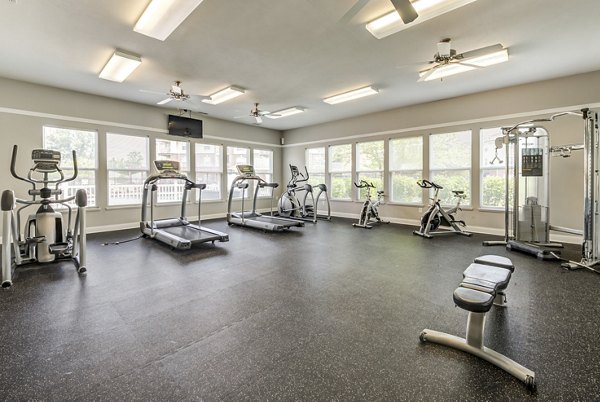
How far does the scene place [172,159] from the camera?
7453 mm

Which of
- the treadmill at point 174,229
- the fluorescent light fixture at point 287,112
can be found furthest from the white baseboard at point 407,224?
the fluorescent light fixture at point 287,112

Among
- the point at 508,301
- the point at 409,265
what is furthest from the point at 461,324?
the point at 409,265

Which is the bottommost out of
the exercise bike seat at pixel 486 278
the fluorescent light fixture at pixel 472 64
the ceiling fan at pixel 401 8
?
the exercise bike seat at pixel 486 278

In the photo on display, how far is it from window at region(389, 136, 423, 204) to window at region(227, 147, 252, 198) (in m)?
4.61

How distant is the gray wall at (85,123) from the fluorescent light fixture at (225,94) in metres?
1.89

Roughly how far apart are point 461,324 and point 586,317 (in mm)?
1164

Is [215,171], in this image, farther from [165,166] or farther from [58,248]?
[58,248]

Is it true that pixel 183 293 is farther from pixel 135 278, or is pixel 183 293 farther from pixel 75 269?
pixel 75 269

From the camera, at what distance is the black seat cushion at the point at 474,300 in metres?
1.67

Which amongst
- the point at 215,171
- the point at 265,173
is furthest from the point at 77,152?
the point at 265,173

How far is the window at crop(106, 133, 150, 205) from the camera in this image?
252 inches

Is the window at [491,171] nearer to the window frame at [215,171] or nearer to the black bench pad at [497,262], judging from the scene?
the black bench pad at [497,262]

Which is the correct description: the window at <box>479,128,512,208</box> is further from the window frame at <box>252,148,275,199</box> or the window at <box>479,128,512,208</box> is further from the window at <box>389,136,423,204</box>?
the window frame at <box>252,148,275,199</box>

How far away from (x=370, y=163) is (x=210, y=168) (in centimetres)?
476
